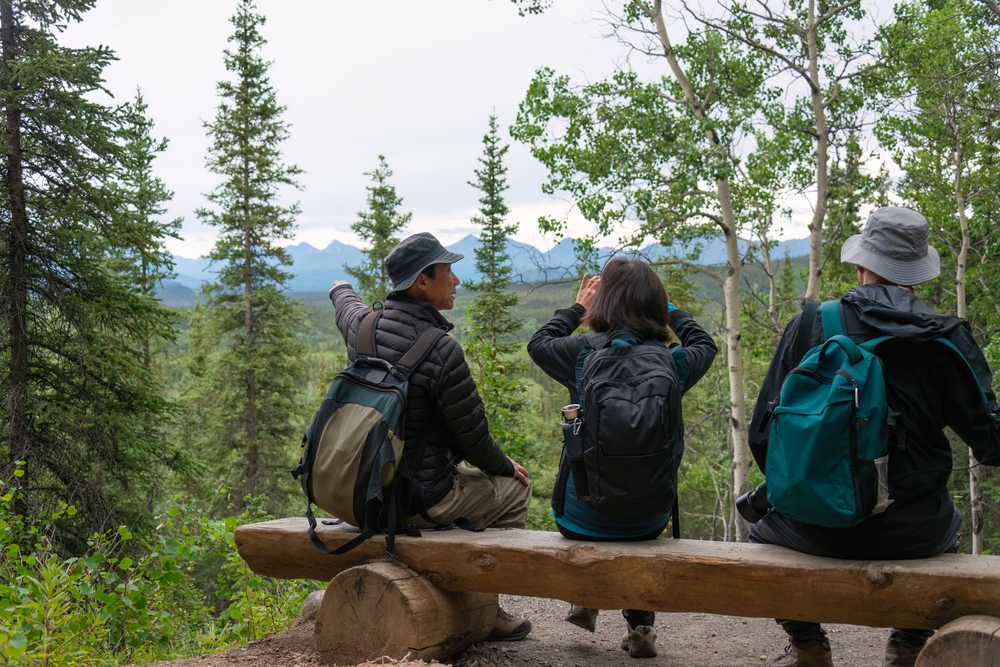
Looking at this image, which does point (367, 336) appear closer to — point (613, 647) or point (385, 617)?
point (385, 617)

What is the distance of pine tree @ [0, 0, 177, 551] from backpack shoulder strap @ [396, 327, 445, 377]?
8.19 m

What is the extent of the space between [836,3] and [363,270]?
2155 cm

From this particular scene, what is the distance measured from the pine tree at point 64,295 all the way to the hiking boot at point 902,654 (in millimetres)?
9615

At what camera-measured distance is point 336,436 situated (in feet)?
→ 11.7

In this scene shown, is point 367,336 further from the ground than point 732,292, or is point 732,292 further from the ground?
point 732,292

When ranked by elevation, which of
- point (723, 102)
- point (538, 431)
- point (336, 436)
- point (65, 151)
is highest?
point (723, 102)

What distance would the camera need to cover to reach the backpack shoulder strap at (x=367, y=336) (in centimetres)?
376

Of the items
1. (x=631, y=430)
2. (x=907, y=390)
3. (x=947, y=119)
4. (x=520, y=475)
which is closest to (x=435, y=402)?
(x=520, y=475)

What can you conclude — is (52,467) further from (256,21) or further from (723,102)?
(256,21)

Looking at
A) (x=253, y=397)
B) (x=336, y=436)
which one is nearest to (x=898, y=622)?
(x=336, y=436)

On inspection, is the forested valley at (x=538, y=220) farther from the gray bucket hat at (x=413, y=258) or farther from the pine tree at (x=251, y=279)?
the pine tree at (x=251, y=279)

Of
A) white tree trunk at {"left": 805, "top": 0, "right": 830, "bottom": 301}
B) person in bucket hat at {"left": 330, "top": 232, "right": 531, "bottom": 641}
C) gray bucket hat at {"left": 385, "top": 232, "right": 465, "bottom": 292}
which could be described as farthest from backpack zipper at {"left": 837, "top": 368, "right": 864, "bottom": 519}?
white tree trunk at {"left": 805, "top": 0, "right": 830, "bottom": 301}

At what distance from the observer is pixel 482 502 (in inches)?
161

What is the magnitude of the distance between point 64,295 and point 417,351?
29.0 feet
